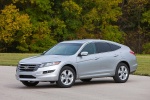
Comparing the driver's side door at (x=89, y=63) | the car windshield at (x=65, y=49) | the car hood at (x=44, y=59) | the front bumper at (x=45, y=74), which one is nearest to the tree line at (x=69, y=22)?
the car windshield at (x=65, y=49)

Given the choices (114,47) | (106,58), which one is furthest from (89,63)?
(114,47)

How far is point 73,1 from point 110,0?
4768 mm

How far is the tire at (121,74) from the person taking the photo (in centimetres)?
1675

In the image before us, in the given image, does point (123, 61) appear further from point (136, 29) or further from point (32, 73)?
point (136, 29)

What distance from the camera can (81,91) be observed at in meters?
14.1

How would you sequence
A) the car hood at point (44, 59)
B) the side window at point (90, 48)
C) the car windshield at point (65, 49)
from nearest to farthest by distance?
the car hood at point (44, 59) → the car windshield at point (65, 49) → the side window at point (90, 48)

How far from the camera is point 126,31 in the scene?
65562 millimetres

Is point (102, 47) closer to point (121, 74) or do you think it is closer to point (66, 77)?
point (121, 74)

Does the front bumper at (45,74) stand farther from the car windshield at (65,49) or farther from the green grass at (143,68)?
the green grass at (143,68)

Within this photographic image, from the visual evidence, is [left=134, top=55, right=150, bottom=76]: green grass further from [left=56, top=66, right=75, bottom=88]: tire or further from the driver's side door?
[left=56, top=66, right=75, bottom=88]: tire

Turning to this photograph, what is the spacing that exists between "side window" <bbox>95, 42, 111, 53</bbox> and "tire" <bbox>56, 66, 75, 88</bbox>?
1.64 meters

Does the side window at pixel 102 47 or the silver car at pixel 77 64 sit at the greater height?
the side window at pixel 102 47

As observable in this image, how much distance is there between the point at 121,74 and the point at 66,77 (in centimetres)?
263

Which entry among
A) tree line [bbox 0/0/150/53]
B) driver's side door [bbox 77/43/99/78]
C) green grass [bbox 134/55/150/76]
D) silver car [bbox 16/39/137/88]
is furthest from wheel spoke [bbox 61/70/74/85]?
tree line [bbox 0/0/150/53]
